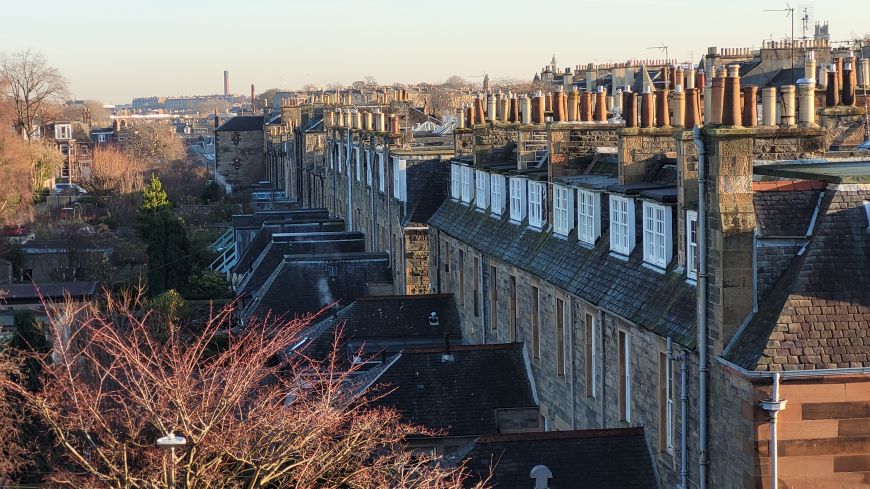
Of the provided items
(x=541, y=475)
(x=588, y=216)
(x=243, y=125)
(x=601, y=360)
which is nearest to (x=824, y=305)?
(x=541, y=475)

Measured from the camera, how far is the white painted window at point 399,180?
37381 millimetres

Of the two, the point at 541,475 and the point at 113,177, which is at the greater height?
the point at 113,177

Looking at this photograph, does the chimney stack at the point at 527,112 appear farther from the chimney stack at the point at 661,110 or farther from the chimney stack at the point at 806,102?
the chimney stack at the point at 806,102

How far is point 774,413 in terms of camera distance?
14.2 metres

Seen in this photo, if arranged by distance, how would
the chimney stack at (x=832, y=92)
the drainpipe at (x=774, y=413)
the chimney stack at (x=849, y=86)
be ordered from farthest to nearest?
the chimney stack at (x=832, y=92)
the chimney stack at (x=849, y=86)
the drainpipe at (x=774, y=413)

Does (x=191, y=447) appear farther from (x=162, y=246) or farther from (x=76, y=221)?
(x=76, y=221)

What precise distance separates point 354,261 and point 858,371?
86.5 ft

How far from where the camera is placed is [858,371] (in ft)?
47.3

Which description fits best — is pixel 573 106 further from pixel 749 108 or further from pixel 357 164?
pixel 357 164

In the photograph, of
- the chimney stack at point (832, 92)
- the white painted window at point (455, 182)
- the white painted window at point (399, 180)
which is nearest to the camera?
the chimney stack at point (832, 92)

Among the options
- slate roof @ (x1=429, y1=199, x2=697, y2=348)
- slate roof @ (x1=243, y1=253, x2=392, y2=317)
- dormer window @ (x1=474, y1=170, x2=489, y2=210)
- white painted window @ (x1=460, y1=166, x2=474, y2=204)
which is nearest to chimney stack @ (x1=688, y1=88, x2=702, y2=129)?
slate roof @ (x1=429, y1=199, x2=697, y2=348)

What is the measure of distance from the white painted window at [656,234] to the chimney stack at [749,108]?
2.18 metres

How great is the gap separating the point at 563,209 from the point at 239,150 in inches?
3356

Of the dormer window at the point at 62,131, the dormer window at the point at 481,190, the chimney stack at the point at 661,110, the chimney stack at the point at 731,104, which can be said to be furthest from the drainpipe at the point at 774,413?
the dormer window at the point at 62,131
